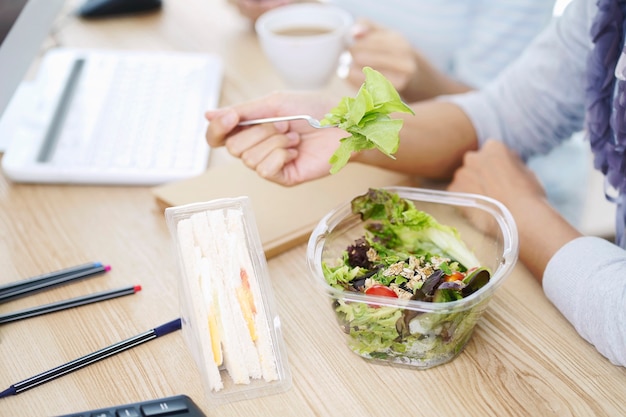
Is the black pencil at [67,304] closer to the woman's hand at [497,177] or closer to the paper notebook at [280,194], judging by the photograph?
the paper notebook at [280,194]

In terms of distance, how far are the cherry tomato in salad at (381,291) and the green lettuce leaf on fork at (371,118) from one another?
0.43 feet

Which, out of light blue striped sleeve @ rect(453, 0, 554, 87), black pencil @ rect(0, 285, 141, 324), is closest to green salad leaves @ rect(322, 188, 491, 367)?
black pencil @ rect(0, 285, 141, 324)

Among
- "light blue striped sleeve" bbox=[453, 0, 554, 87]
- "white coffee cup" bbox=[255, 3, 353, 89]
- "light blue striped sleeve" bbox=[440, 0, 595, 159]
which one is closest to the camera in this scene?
"light blue striped sleeve" bbox=[440, 0, 595, 159]

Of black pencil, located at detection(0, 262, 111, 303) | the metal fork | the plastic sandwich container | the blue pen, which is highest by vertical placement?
the metal fork

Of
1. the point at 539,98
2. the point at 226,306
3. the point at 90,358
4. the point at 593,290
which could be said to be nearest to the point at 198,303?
the point at 226,306

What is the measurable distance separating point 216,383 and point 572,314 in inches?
16.0

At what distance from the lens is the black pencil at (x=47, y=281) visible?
816 millimetres

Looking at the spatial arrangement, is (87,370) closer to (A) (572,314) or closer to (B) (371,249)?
(B) (371,249)

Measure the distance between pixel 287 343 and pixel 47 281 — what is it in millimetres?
→ 327

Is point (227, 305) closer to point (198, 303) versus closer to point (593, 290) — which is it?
point (198, 303)

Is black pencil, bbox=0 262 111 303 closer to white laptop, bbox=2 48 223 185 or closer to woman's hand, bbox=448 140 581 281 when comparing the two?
white laptop, bbox=2 48 223 185

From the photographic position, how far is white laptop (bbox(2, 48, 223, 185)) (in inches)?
40.4

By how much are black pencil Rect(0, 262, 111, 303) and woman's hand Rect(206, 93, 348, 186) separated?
23 cm

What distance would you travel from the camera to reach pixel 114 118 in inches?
44.6
